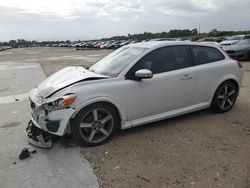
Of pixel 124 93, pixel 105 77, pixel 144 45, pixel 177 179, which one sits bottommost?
pixel 177 179

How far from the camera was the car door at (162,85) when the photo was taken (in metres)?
4.06

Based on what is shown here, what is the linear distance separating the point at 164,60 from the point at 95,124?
1.68 meters

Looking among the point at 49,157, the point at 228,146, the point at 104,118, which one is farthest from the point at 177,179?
the point at 49,157

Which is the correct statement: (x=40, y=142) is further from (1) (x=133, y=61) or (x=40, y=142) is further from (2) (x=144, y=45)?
(2) (x=144, y=45)

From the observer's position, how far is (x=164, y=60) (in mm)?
4445

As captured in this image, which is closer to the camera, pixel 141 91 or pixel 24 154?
pixel 24 154

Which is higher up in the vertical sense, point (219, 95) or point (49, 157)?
point (219, 95)

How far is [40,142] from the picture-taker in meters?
3.81

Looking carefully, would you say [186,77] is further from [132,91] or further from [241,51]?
[241,51]

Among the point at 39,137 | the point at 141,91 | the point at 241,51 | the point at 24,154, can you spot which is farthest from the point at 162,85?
the point at 241,51

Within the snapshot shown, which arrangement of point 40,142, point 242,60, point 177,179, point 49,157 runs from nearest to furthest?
1. point 177,179
2. point 49,157
3. point 40,142
4. point 242,60

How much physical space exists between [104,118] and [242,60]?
13.4m

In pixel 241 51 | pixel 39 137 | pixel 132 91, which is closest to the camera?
pixel 39 137

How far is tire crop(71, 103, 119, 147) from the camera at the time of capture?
145 inches
